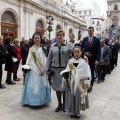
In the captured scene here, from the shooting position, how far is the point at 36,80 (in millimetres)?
4648

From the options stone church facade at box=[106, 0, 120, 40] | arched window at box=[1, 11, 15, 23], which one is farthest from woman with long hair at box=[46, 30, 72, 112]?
stone church facade at box=[106, 0, 120, 40]

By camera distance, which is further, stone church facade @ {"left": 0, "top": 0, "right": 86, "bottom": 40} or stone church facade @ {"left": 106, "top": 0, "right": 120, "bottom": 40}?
stone church facade @ {"left": 106, "top": 0, "right": 120, "bottom": 40}

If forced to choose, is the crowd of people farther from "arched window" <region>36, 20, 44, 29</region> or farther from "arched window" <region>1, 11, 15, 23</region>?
"arched window" <region>36, 20, 44, 29</region>

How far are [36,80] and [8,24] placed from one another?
44.1ft

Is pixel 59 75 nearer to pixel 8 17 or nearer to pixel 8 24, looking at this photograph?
pixel 8 24

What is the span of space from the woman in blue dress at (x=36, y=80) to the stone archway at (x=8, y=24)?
12.5 m

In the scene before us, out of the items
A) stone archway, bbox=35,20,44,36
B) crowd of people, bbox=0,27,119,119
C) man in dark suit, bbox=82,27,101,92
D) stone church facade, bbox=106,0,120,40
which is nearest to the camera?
crowd of people, bbox=0,27,119,119

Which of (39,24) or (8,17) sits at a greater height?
(39,24)

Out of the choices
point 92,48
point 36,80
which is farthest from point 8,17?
point 36,80

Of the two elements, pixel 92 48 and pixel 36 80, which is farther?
pixel 92 48

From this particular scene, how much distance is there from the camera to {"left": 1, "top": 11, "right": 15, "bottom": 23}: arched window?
1668cm

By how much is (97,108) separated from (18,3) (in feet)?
48.8

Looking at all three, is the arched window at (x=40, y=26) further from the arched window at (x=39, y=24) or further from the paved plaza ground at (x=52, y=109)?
the paved plaza ground at (x=52, y=109)

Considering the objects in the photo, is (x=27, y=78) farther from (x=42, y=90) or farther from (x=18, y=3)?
(x=18, y=3)
